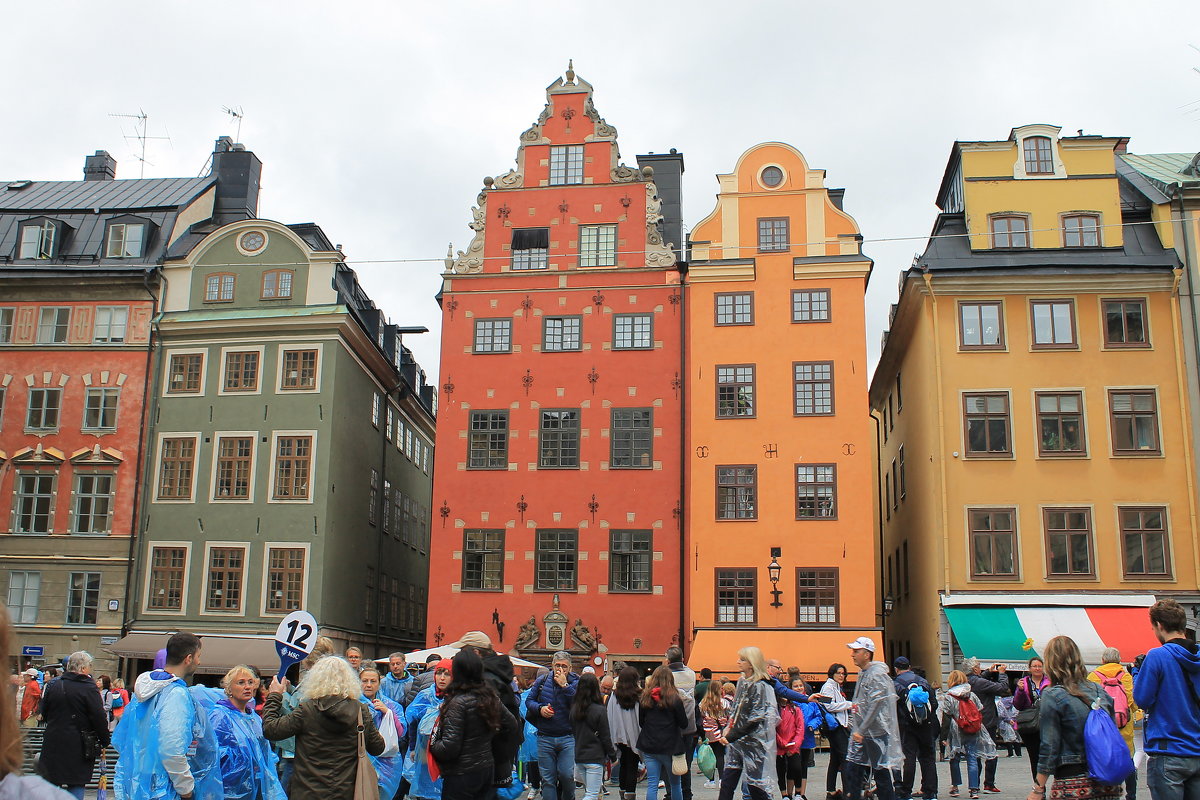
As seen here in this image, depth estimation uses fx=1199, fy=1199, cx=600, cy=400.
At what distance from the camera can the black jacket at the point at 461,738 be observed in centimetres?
894

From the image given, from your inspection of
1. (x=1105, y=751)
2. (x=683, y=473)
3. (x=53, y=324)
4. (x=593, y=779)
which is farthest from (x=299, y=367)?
(x=1105, y=751)

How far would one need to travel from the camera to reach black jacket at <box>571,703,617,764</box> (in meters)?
13.4

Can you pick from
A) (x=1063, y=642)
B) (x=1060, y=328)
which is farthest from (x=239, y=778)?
(x=1060, y=328)

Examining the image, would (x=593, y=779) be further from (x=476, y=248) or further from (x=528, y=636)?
(x=476, y=248)

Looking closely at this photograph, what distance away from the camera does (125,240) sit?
37.7m

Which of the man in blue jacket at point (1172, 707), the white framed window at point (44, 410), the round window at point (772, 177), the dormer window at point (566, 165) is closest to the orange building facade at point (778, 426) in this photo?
the round window at point (772, 177)

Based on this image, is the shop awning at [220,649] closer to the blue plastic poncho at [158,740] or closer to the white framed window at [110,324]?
the white framed window at [110,324]

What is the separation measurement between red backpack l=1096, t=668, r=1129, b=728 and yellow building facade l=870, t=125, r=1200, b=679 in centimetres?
1739

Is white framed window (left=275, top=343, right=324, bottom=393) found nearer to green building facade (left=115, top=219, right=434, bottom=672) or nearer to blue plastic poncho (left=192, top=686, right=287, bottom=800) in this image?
green building facade (left=115, top=219, right=434, bottom=672)

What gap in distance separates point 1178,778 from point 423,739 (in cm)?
624

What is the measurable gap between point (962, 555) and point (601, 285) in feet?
40.4

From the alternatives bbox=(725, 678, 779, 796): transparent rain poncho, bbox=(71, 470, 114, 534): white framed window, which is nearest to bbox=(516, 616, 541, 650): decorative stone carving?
bbox=(71, 470, 114, 534): white framed window

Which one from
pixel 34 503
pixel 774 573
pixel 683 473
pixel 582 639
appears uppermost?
pixel 683 473

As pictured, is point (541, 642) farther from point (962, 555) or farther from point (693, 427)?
point (962, 555)
